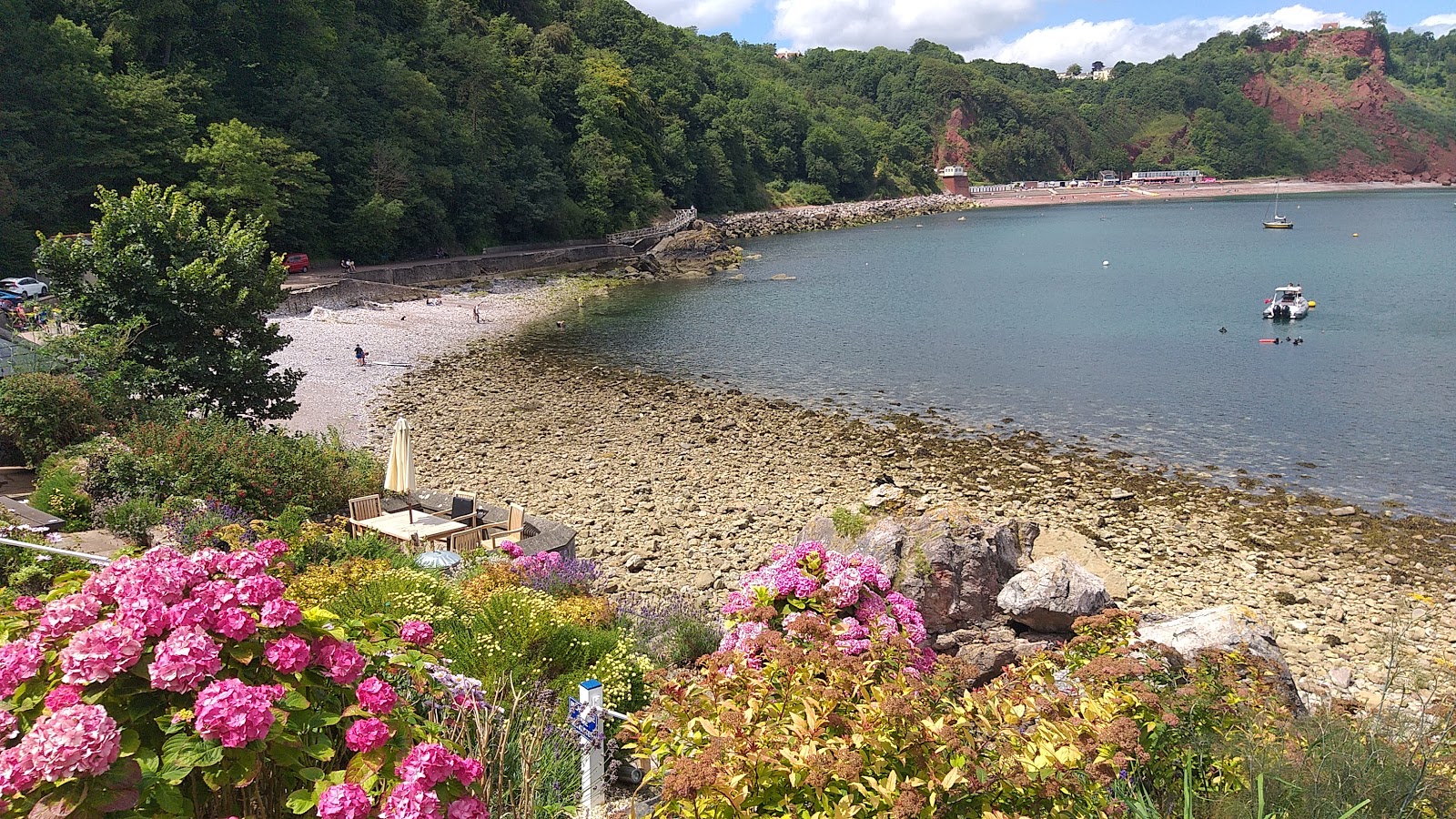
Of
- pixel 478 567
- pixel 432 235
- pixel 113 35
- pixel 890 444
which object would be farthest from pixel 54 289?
pixel 432 235

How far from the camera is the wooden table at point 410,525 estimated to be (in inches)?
491

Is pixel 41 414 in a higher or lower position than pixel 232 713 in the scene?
lower

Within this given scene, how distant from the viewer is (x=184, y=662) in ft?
9.76

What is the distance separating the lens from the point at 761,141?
121812mm

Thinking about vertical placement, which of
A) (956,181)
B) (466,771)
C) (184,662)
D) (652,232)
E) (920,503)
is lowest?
(920,503)

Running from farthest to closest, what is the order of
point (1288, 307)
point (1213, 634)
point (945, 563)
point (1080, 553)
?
point (1288, 307) < point (1080, 553) < point (945, 563) < point (1213, 634)

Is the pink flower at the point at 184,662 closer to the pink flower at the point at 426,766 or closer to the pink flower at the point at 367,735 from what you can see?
the pink flower at the point at 367,735

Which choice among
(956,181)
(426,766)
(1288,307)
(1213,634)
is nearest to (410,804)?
(426,766)

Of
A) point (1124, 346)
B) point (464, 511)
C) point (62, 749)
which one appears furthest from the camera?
point (1124, 346)

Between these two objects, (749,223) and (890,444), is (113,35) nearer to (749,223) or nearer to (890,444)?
(890,444)

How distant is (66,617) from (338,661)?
946mm

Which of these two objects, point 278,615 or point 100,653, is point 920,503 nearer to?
point 278,615

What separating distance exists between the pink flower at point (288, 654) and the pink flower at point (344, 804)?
47 centimetres

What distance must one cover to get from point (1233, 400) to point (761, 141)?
339 feet
